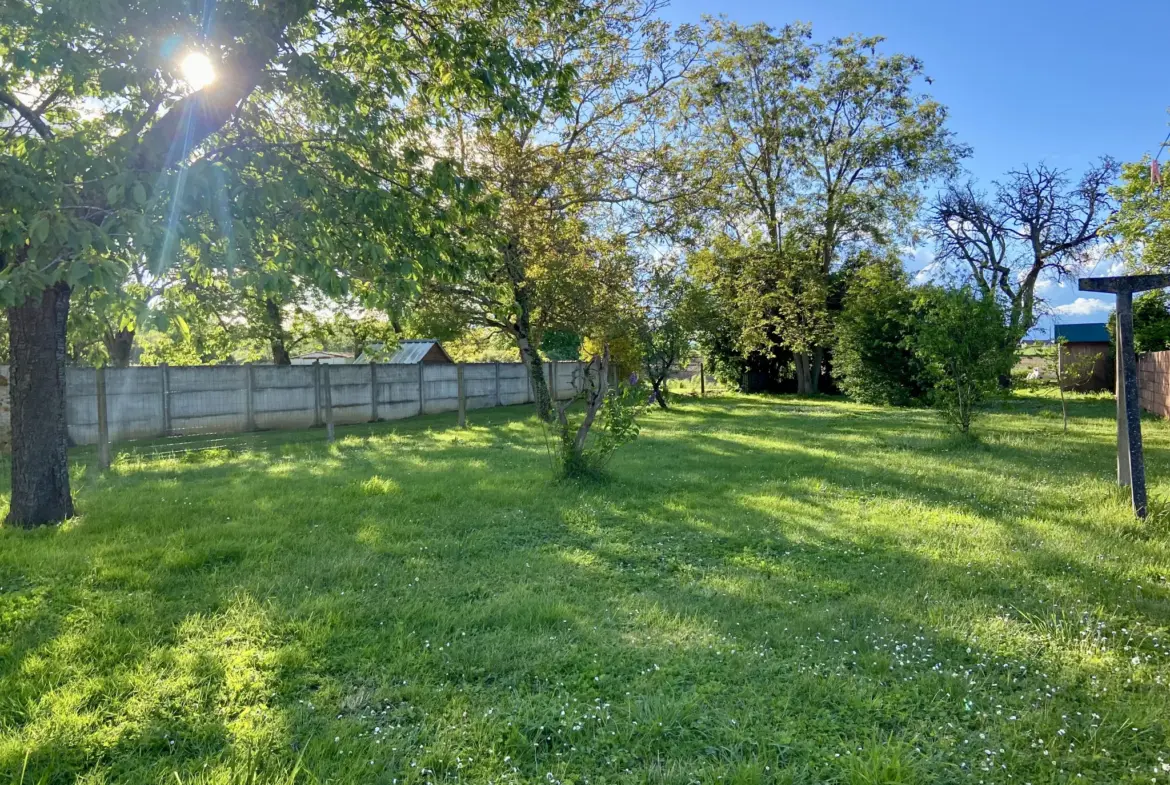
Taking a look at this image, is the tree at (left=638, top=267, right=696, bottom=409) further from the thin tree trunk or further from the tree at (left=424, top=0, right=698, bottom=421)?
the thin tree trunk

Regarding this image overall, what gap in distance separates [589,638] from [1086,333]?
3504 centimetres

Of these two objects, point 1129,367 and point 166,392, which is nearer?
point 1129,367

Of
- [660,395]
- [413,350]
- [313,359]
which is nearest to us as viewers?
[660,395]

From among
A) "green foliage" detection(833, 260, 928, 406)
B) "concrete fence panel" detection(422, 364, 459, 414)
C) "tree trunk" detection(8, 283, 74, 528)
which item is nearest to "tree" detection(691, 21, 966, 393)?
"green foliage" detection(833, 260, 928, 406)

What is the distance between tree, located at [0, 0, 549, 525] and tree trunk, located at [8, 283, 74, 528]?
0.01 m

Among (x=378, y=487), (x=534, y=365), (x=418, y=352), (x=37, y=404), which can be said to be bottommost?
(x=378, y=487)

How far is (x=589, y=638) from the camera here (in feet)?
9.88

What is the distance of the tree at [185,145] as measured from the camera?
3270 millimetres

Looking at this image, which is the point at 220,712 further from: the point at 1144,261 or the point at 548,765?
the point at 1144,261

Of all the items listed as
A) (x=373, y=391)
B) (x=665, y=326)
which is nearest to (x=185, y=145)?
(x=373, y=391)

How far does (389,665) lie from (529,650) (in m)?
0.61

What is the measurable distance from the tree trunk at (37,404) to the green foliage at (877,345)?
18.7 meters

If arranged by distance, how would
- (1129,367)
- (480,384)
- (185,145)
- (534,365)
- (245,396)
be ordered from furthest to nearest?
1. (480,384)
2. (245,396)
3. (534,365)
4. (1129,367)
5. (185,145)

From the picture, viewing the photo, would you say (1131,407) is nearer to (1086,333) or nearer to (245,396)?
(245,396)
